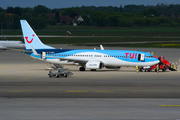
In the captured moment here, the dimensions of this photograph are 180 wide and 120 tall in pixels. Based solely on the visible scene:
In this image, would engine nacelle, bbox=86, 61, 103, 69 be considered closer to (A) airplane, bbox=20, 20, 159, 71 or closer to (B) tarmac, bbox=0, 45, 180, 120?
(A) airplane, bbox=20, 20, 159, 71

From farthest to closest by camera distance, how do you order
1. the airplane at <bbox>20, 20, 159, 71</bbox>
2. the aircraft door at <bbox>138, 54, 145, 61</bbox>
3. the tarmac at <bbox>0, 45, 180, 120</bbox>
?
the airplane at <bbox>20, 20, 159, 71</bbox> → the aircraft door at <bbox>138, 54, 145, 61</bbox> → the tarmac at <bbox>0, 45, 180, 120</bbox>

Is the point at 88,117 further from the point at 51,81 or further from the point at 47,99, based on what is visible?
the point at 51,81

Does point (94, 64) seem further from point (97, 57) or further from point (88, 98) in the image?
point (88, 98)

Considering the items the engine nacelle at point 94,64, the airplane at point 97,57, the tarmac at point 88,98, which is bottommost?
the tarmac at point 88,98

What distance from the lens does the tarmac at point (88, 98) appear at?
21766mm

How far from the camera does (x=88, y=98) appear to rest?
1118 inches

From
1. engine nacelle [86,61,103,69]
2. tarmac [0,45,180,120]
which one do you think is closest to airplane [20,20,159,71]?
engine nacelle [86,61,103,69]

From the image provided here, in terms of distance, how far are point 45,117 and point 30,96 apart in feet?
28.4

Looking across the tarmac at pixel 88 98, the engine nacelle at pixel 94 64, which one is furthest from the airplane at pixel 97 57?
the tarmac at pixel 88 98

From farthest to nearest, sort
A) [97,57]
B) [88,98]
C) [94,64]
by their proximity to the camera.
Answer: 1. [97,57]
2. [94,64]
3. [88,98]

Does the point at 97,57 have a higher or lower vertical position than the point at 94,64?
higher

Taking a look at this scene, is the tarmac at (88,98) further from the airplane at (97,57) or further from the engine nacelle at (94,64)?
the airplane at (97,57)

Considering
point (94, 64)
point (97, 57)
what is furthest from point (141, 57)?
point (94, 64)

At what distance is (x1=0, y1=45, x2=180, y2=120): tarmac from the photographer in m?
21.8
